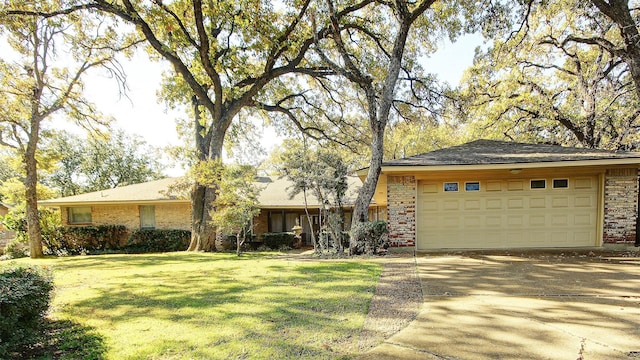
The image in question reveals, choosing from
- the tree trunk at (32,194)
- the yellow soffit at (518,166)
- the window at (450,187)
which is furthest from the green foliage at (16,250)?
the window at (450,187)

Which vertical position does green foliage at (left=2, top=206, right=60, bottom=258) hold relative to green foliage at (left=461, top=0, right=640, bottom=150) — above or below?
below

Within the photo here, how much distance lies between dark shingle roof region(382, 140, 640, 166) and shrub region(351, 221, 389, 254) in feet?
5.98

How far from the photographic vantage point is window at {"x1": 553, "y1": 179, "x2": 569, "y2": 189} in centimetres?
845

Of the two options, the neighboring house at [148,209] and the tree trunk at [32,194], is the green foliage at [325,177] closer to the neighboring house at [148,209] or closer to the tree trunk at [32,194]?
the neighboring house at [148,209]

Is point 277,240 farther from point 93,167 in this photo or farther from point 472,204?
point 93,167

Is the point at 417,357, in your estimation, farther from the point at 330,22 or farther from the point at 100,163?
the point at 100,163

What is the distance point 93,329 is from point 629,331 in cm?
595

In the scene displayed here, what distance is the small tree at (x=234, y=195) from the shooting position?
1066 cm

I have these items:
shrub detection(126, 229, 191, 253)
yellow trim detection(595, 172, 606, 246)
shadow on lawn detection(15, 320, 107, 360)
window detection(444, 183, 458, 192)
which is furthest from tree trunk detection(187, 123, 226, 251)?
yellow trim detection(595, 172, 606, 246)

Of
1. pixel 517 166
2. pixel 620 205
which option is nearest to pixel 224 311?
pixel 517 166

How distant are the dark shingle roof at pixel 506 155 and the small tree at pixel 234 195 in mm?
5250

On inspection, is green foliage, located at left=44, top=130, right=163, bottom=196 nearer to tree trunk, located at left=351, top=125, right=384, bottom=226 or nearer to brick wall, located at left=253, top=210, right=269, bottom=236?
brick wall, located at left=253, top=210, right=269, bottom=236

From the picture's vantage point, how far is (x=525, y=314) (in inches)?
140

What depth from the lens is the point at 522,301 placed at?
402cm
